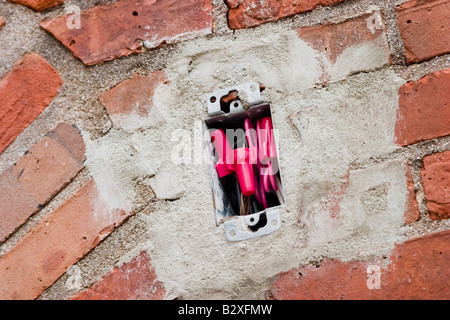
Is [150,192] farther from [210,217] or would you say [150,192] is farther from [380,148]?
[380,148]

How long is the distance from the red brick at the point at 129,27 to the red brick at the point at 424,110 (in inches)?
9.4

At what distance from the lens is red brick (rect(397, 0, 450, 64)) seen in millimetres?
531

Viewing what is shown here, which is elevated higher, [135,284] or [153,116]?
[153,116]

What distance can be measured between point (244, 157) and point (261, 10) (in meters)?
0.17

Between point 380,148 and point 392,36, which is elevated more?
point 392,36

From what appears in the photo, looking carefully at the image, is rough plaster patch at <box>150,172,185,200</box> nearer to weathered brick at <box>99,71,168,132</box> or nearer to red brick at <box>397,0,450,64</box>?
weathered brick at <box>99,71,168,132</box>

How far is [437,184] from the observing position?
53 centimetres

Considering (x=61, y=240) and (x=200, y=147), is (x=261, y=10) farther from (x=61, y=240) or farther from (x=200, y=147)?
(x=61, y=240)

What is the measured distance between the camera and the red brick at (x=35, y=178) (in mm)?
579

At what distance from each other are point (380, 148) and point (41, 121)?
0.39 meters

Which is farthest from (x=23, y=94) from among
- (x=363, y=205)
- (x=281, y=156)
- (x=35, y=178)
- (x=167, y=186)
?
(x=363, y=205)

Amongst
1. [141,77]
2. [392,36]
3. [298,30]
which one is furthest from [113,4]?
[392,36]

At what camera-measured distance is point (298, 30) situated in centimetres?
56

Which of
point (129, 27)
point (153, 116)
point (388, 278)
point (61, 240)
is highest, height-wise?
point (129, 27)
